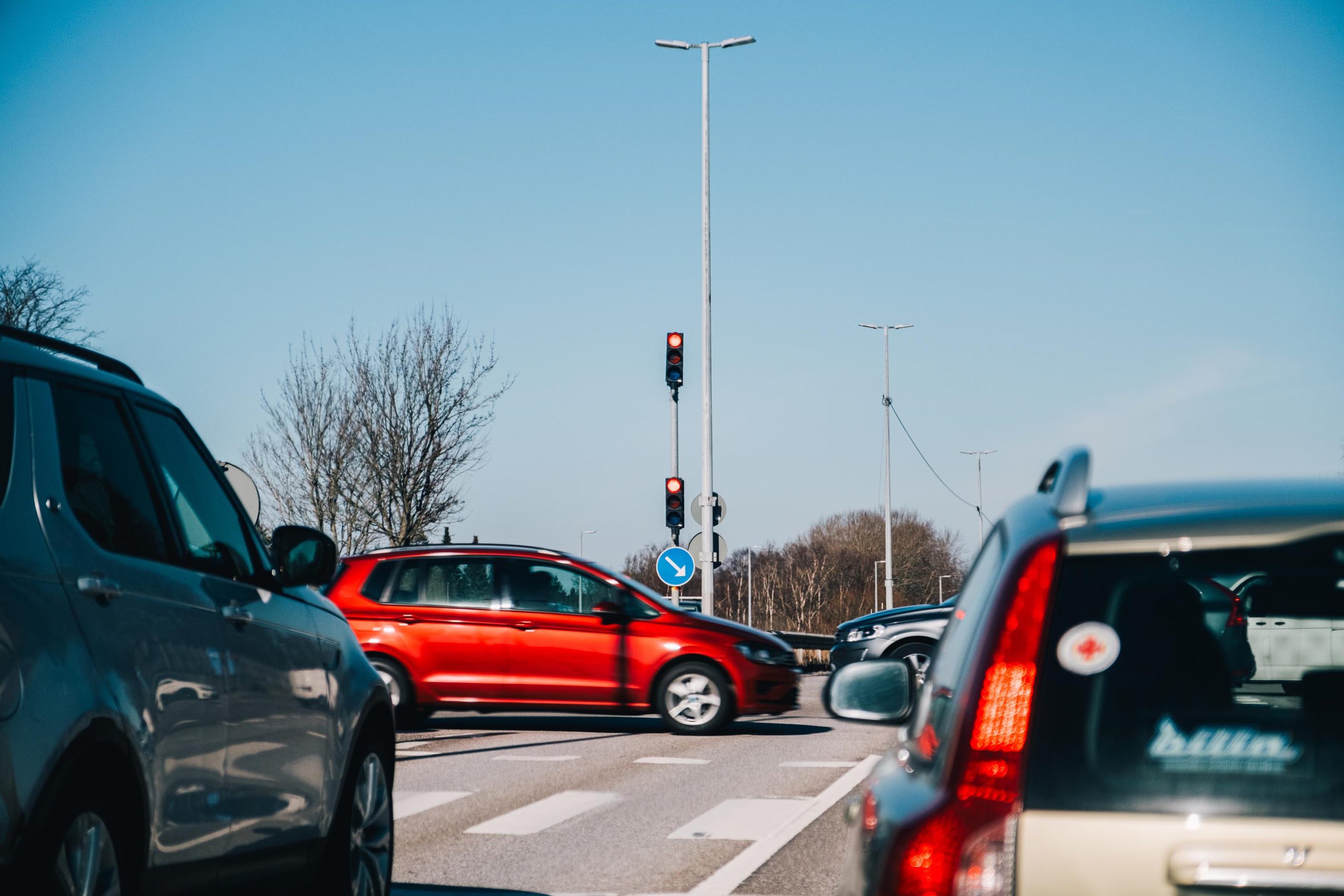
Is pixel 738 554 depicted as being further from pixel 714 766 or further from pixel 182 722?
pixel 182 722

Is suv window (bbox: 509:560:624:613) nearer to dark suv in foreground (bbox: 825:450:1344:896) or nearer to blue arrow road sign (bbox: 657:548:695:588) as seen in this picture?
blue arrow road sign (bbox: 657:548:695:588)

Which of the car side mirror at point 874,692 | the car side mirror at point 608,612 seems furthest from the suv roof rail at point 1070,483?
the car side mirror at point 608,612

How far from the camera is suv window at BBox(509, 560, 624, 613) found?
15.4 metres

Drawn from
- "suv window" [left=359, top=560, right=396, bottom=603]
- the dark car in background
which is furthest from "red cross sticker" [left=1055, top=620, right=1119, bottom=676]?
the dark car in background

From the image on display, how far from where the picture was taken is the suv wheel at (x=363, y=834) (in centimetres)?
545

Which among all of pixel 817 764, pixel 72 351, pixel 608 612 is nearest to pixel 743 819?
pixel 817 764

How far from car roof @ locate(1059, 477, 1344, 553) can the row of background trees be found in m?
99.0

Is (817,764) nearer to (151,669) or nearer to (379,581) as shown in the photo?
(379,581)

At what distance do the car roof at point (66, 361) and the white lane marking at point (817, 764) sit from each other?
26.6 feet

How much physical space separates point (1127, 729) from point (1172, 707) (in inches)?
3.6

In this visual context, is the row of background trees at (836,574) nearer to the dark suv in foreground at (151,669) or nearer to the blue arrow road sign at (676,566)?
the blue arrow road sign at (676,566)

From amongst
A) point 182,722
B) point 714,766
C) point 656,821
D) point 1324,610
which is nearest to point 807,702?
point 714,766

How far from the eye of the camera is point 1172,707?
7.69 ft

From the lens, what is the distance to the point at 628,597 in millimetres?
15430
